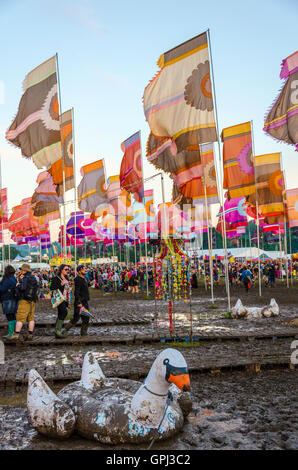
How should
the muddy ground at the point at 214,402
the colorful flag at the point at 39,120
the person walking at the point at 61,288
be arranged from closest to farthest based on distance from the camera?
the muddy ground at the point at 214,402 < the person walking at the point at 61,288 < the colorful flag at the point at 39,120

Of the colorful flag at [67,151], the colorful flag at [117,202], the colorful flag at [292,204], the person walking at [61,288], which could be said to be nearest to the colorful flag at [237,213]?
the colorful flag at [292,204]

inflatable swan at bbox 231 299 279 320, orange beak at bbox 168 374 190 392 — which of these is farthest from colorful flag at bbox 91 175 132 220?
orange beak at bbox 168 374 190 392

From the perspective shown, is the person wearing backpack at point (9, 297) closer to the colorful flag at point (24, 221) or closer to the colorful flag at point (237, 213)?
the colorful flag at point (237, 213)

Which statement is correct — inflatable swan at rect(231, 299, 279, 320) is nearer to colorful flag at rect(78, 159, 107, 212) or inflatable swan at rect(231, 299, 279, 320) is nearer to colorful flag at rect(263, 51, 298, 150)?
colorful flag at rect(263, 51, 298, 150)

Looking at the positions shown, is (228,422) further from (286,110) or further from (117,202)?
(117,202)

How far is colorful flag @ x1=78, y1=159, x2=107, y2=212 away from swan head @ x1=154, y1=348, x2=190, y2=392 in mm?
19414

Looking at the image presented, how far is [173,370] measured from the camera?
405 cm

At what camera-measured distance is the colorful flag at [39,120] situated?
15.4 metres

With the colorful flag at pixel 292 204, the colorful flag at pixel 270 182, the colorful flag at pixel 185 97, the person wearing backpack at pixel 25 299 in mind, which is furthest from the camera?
the colorful flag at pixel 292 204

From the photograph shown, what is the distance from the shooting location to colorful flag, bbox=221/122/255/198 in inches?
637

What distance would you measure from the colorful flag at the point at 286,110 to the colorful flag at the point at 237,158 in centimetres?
382

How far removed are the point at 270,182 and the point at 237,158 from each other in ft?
19.6
